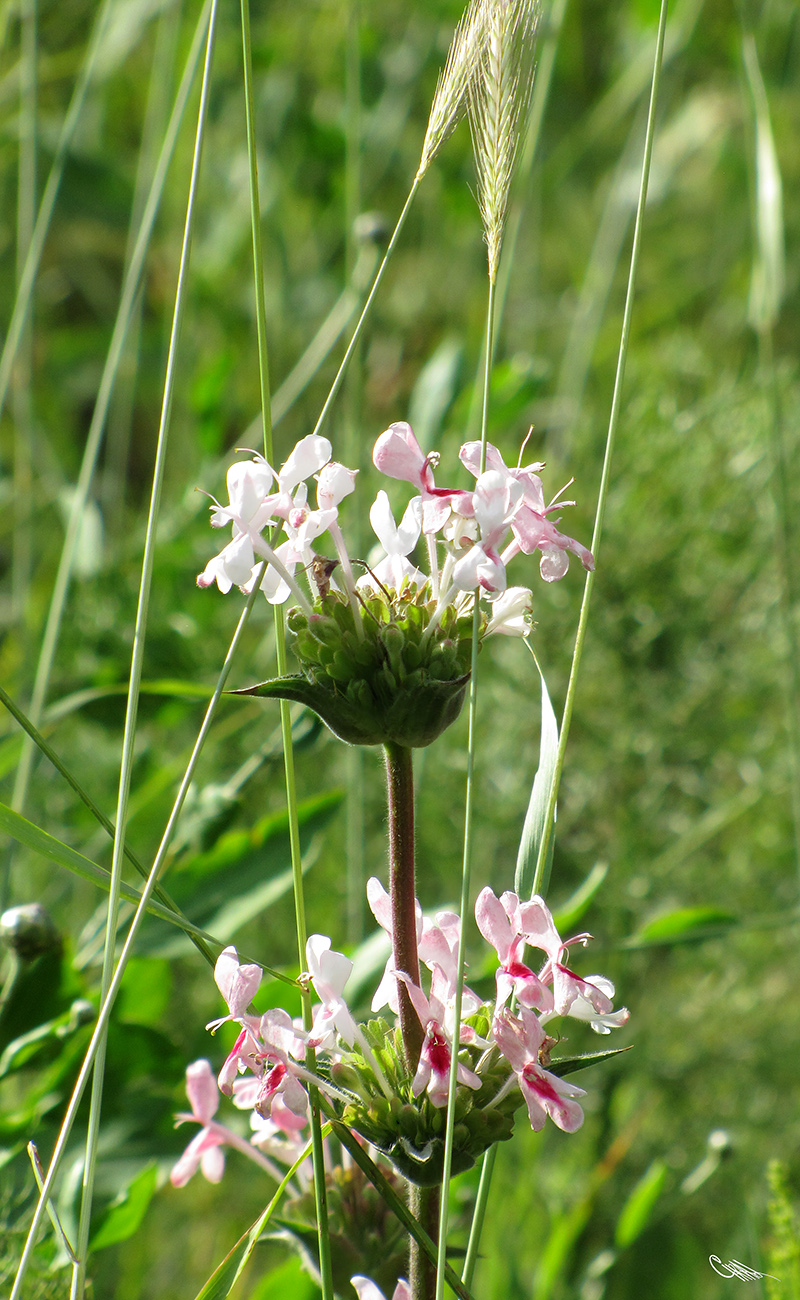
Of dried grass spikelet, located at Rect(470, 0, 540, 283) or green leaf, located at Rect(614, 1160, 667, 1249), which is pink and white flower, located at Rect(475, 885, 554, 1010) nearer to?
dried grass spikelet, located at Rect(470, 0, 540, 283)

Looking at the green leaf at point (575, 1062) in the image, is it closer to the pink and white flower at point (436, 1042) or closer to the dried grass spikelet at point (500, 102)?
the pink and white flower at point (436, 1042)

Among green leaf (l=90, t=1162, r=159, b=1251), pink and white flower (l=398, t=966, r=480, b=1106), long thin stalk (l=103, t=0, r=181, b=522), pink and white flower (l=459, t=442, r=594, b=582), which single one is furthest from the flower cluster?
long thin stalk (l=103, t=0, r=181, b=522)

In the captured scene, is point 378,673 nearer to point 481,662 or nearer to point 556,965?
point 556,965

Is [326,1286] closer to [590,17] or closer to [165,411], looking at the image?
[165,411]

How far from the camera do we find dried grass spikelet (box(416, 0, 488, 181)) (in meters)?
0.29

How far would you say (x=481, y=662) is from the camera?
0.74 m

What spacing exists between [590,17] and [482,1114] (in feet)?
5.13

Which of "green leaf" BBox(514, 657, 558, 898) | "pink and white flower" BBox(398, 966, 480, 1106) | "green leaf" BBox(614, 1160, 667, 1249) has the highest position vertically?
"green leaf" BBox(514, 657, 558, 898)

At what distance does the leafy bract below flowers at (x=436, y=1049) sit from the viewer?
0.29 meters

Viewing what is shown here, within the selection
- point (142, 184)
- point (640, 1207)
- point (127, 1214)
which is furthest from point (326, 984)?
point (142, 184)

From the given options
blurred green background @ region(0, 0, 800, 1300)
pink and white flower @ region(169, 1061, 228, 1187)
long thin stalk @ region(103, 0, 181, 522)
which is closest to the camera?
pink and white flower @ region(169, 1061, 228, 1187)

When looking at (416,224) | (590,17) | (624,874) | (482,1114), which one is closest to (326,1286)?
(482,1114)

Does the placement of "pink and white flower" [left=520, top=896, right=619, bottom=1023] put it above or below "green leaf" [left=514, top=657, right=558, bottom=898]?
below

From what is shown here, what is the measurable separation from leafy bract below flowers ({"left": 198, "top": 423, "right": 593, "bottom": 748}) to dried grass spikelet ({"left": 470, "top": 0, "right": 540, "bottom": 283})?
2.2 inches
